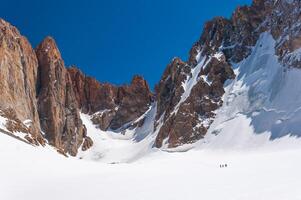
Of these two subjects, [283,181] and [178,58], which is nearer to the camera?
[283,181]

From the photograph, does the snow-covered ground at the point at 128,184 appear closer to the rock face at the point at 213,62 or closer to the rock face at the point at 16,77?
the rock face at the point at 16,77

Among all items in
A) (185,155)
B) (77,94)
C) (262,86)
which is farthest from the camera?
(77,94)

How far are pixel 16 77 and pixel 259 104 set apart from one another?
5568cm

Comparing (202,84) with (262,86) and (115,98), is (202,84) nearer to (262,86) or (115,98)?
(262,86)

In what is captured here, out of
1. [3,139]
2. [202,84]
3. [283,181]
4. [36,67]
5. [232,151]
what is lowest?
[283,181]

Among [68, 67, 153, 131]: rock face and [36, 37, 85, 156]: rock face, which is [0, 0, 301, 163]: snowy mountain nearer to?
[36, 37, 85, 156]: rock face

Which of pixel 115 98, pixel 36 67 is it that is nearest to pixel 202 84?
pixel 36 67

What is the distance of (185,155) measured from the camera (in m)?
84.8

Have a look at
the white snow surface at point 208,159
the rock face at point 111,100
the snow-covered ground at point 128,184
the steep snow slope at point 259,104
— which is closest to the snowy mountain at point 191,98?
the steep snow slope at point 259,104

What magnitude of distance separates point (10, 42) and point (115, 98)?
2542 inches

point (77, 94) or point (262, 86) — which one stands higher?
point (77, 94)

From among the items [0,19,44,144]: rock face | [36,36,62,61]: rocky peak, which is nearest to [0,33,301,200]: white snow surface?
[0,19,44,144]: rock face

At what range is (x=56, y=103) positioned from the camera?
122188 millimetres

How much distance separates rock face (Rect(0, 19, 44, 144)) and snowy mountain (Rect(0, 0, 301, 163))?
335 mm
